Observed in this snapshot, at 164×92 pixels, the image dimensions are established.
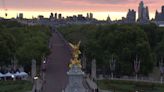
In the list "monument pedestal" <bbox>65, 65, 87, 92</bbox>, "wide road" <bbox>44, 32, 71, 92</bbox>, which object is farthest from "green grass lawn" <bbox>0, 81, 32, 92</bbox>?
"monument pedestal" <bbox>65, 65, 87, 92</bbox>

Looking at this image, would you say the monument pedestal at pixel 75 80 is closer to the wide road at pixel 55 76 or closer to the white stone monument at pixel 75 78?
the white stone monument at pixel 75 78

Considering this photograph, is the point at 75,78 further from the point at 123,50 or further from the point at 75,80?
the point at 123,50

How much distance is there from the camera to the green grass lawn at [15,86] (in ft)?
199

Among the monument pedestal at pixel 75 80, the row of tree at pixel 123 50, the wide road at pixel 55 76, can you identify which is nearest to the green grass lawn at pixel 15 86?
the wide road at pixel 55 76

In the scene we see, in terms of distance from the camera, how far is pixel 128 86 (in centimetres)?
6681

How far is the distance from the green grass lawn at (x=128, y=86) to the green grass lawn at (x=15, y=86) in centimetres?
735

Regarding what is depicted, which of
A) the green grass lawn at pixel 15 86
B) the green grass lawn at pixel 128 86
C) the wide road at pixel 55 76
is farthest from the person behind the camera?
the green grass lawn at pixel 128 86

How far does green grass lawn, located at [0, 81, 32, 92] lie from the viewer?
60544mm

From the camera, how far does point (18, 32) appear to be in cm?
12550

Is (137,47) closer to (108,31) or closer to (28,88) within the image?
(108,31)

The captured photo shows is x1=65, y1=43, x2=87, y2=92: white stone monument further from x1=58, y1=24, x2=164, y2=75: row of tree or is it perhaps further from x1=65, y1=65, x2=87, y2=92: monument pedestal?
x1=58, y1=24, x2=164, y2=75: row of tree

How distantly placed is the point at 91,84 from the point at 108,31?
104ft

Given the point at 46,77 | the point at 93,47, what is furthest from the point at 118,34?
the point at 46,77

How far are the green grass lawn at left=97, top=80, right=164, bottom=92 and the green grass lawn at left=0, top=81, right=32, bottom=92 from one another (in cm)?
735
